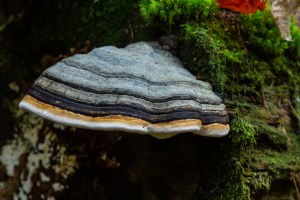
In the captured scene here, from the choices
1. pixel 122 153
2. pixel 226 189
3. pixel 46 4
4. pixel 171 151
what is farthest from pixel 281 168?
pixel 46 4

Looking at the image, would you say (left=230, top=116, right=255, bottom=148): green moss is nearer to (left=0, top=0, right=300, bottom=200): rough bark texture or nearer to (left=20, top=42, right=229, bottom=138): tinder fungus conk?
(left=0, top=0, right=300, bottom=200): rough bark texture

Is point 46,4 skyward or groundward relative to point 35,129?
skyward

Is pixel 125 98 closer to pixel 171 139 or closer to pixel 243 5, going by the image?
pixel 171 139

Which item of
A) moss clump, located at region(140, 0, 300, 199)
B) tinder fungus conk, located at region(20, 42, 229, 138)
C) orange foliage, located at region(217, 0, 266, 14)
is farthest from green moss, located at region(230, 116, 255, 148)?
orange foliage, located at region(217, 0, 266, 14)

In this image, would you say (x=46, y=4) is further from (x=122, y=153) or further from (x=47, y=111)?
(x=47, y=111)

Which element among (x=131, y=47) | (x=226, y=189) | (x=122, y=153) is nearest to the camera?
(x=226, y=189)

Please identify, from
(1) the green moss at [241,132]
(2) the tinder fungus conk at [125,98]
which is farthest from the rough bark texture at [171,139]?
(2) the tinder fungus conk at [125,98]

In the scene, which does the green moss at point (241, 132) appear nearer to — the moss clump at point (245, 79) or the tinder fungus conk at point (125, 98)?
the moss clump at point (245, 79)

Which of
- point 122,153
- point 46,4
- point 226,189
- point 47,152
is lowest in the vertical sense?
point 47,152

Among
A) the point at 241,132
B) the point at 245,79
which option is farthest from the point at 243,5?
the point at 241,132
